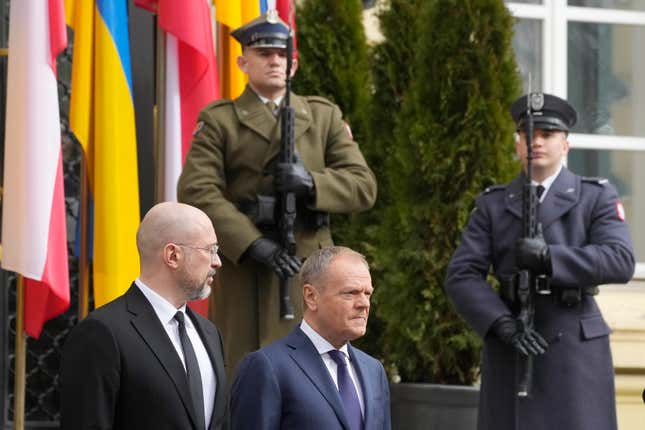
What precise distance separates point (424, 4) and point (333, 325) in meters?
3.80

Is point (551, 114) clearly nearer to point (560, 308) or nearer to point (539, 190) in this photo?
point (539, 190)

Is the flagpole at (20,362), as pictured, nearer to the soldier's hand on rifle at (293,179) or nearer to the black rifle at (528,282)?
the soldier's hand on rifle at (293,179)

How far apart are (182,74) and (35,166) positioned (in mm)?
900

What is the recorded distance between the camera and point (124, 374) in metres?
4.02

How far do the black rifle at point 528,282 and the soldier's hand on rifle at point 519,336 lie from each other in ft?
0.09

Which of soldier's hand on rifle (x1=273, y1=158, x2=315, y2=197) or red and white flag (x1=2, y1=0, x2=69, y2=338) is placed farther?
red and white flag (x1=2, y1=0, x2=69, y2=338)

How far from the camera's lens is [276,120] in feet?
20.3

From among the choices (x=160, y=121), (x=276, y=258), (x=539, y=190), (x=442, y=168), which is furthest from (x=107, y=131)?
(x=539, y=190)

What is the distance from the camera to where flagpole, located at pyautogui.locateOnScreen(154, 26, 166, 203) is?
6.89 metres

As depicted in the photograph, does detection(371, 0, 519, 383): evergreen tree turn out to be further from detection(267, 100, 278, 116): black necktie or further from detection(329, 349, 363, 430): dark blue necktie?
detection(329, 349, 363, 430): dark blue necktie

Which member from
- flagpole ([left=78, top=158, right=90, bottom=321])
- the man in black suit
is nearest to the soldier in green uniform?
flagpole ([left=78, top=158, right=90, bottom=321])

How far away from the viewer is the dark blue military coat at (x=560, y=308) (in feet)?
20.2

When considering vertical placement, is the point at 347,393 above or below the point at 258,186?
below

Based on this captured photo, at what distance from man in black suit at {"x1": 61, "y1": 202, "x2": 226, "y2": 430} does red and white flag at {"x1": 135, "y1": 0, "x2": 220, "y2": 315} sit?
8.53 feet
